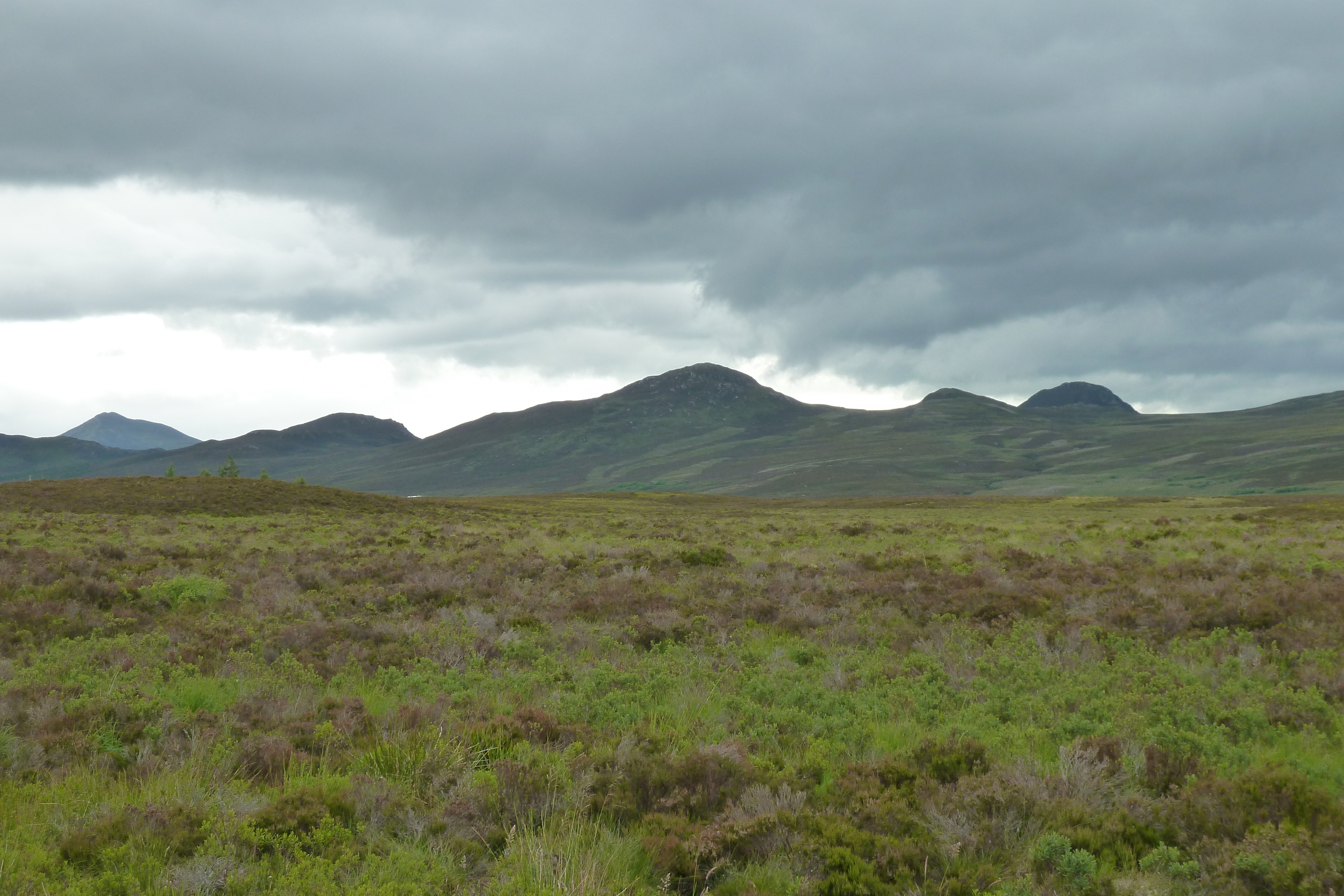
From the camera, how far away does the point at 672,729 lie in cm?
830

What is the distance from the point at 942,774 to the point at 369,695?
6.61 metres

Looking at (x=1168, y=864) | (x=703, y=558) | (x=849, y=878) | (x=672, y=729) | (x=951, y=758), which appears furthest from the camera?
(x=703, y=558)

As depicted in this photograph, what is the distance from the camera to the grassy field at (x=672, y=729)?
541 centimetres

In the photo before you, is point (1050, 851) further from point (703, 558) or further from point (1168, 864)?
point (703, 558)

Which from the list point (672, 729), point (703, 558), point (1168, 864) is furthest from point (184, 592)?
point (1168, 864)

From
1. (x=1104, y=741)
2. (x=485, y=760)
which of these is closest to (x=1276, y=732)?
(x=1104, y=741)

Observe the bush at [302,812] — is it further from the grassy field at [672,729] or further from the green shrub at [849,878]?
the green shrub at [849,878]

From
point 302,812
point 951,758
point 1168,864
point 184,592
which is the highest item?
point 184,592

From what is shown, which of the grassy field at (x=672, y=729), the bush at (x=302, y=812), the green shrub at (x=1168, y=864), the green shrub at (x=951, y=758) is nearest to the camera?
the green shrub at (x=1168, y=864)

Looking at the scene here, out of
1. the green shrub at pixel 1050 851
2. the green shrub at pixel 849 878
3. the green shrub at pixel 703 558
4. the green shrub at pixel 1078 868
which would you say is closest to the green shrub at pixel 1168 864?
the green shrub at pixel 1078 868

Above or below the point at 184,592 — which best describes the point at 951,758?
below

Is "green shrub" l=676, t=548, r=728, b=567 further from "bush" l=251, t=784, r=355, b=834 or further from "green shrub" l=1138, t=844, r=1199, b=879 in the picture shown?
"green shrub" l=1138, t=844, r=1199, b=879

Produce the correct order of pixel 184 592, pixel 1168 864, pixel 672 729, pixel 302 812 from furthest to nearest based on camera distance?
1. pixel 184 592
2. pixel 672 729
3. pixel 302 812
4. pixel 1168 864

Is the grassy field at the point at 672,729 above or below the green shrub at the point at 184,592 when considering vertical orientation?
below
